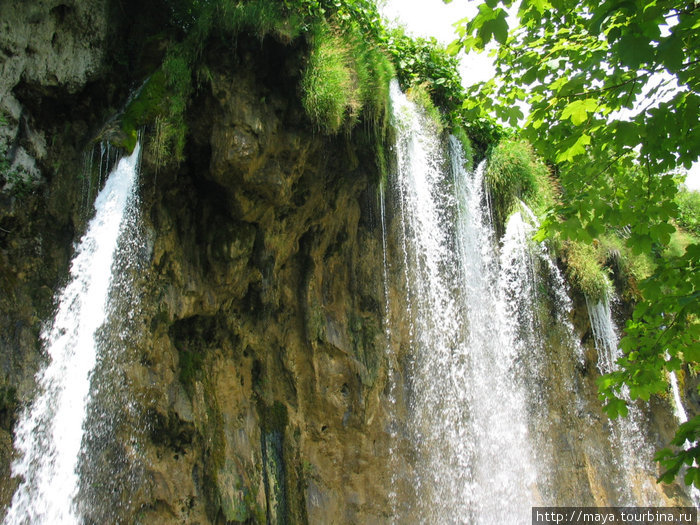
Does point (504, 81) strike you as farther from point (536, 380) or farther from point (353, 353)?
point (536, 380)

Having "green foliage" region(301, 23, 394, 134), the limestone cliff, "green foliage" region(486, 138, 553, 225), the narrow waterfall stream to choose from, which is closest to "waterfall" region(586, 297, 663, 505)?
the narrow waterfall stream

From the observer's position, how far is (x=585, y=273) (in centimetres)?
1039

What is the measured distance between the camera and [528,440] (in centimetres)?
916

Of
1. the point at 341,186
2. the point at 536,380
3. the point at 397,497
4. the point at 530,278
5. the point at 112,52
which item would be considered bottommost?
the point at 397,497

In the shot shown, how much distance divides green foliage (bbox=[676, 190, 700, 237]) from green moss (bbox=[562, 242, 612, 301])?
17.1 feet

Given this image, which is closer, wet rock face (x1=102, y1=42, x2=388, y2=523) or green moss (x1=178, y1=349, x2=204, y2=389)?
wet rock face (x1=102, y1=42, x2=388, y2=523)

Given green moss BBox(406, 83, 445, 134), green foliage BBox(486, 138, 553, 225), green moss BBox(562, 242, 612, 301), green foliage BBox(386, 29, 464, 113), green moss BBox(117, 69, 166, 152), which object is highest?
green foliage BBox(386, 29, 464, 113)

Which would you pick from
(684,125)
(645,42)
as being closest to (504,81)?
(684,125)

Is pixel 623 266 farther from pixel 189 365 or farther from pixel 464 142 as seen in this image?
pixel 189 365

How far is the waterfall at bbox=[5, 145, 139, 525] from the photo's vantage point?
5043 millimetres

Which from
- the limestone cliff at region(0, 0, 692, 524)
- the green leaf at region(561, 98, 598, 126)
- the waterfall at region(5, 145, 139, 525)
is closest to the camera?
the green leaf at region(561, 98, 598, 126)

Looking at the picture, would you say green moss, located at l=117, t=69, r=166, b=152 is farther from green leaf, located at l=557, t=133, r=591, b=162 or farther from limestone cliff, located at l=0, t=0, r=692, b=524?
green leaf, located at l=557, t=133, r=591, b=162

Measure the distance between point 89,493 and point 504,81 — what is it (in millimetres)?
5709

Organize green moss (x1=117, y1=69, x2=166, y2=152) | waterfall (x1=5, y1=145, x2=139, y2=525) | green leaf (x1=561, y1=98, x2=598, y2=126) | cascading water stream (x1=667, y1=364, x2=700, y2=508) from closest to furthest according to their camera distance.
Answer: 1. green leaf (x1=561, y1=98, x2=598, y2=126)
2. waterfall (x1=5, y1=145, x2=139, y2=525)
3. green moss (x1=117, y1=69, x2=166, y2=152)
4. cascading water stream (x1=667, y1=364, x2=700, y2=508)
